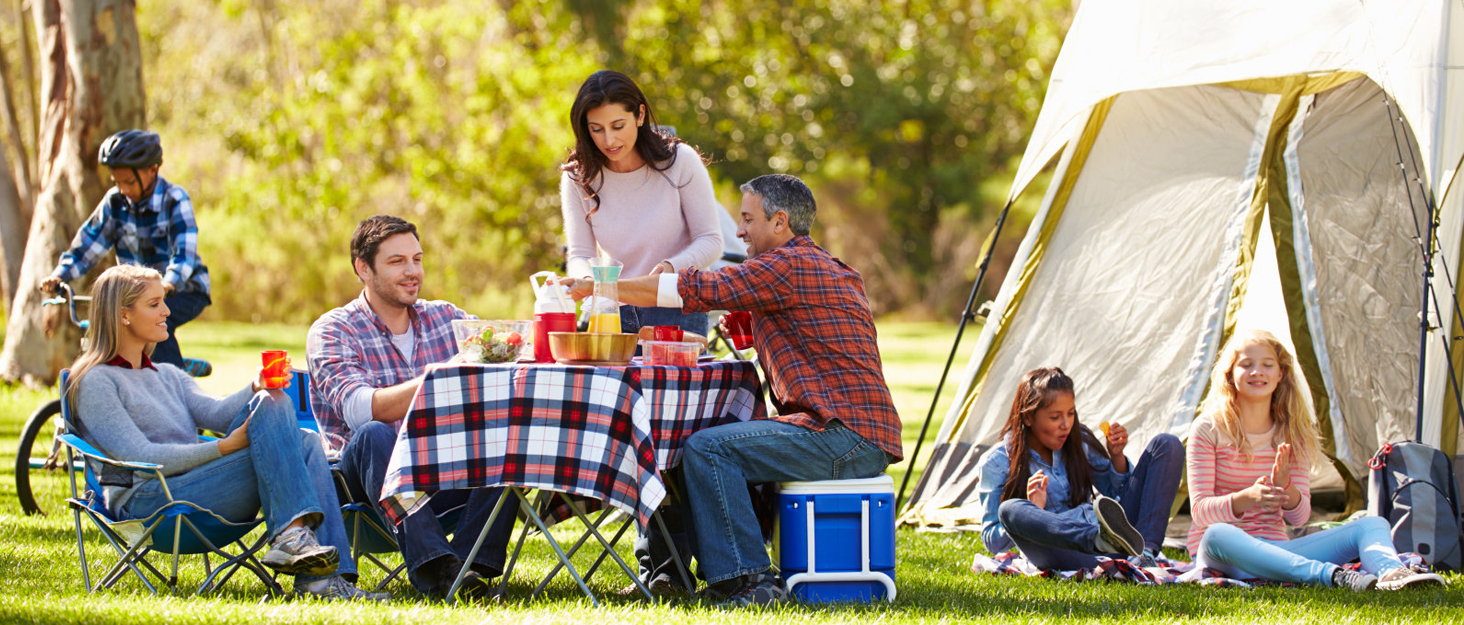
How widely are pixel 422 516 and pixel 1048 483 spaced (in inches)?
74.4

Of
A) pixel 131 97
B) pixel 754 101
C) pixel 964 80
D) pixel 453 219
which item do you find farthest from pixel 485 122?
pixel 131 97

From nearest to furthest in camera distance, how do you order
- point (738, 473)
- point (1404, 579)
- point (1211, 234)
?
point (738, 473) → point (1404, 579) → point (1211, 234)

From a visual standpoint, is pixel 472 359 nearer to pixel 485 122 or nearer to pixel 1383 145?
pixel 1383 145

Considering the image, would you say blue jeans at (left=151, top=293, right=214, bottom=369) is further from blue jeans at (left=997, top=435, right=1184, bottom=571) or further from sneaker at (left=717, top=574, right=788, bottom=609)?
blue jeans at (left=997, top=435, right=1184, bottom=571)

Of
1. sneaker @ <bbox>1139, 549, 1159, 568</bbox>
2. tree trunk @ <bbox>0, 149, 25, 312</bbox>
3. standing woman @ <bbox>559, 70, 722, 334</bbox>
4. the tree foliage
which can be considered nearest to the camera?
standing woman @ <bbox>559, 70, 722, 334</bbox>

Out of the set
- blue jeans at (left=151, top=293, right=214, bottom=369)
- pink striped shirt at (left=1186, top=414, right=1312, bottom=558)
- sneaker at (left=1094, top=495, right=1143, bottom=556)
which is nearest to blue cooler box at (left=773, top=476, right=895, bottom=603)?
Answer: sneaker at (left=1094, top=495, right=1143, bottom=556)

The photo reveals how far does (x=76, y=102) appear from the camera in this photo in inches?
355

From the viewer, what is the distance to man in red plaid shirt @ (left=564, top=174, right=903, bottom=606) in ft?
11.8

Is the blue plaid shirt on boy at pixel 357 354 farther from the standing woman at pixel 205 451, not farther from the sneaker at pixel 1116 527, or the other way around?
the sneaker at pixel 1116 527

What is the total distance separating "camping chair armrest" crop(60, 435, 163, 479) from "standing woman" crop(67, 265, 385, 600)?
41 mm

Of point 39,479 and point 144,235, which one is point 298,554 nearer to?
point 144,235

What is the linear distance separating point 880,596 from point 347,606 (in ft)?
4.46

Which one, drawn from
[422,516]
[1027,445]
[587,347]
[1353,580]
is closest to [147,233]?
[422,516]

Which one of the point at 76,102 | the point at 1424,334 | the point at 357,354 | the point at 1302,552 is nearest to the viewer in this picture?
the point at 357,354
